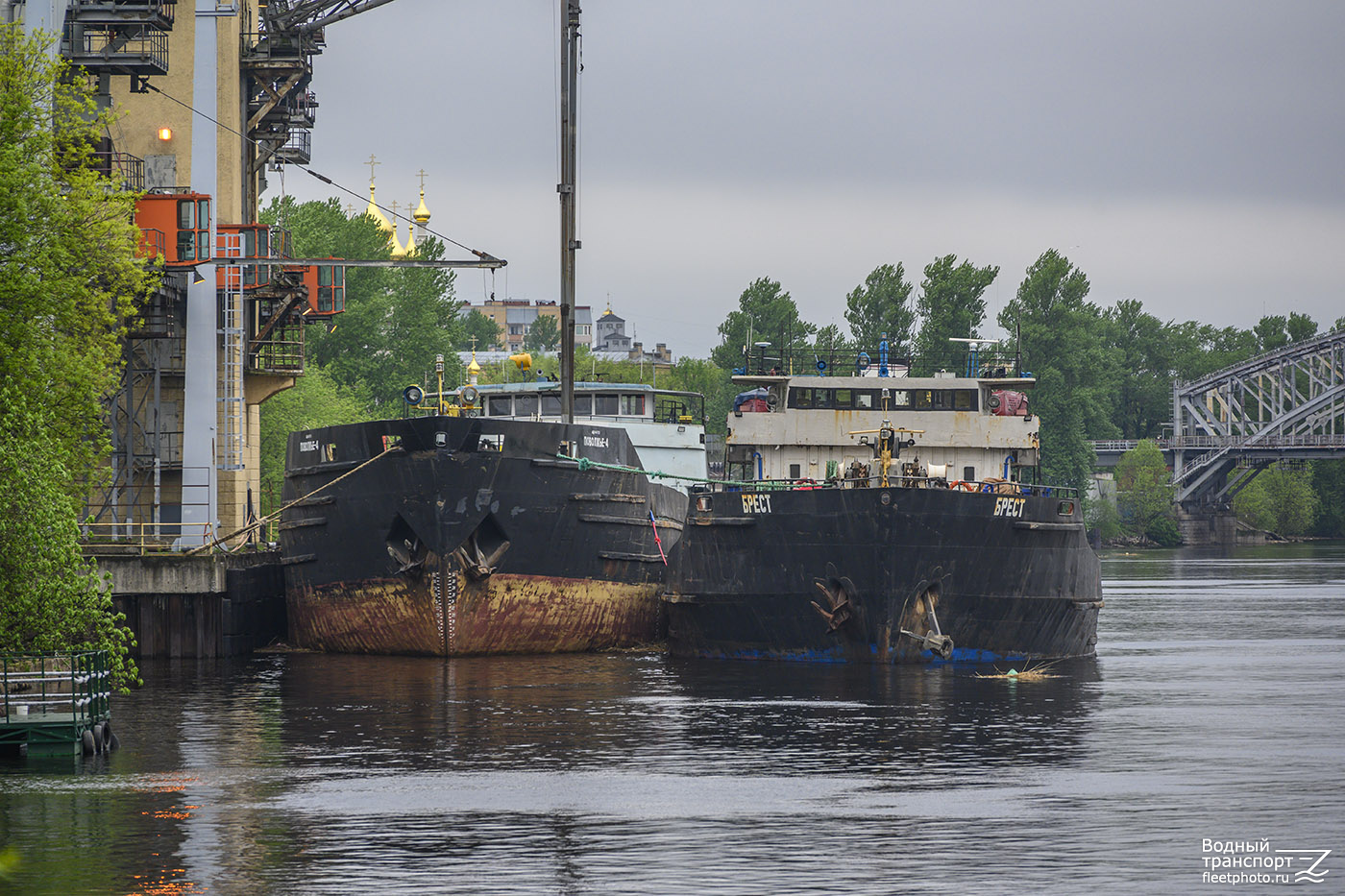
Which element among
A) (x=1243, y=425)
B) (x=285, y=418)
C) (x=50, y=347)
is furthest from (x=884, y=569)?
(x=1243, y=425)

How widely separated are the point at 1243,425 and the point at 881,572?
15288 cm

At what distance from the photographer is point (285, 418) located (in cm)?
7694

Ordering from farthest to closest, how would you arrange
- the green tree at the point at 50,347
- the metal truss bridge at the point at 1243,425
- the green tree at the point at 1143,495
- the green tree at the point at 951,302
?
1. the metal truss bridge at the point at 1243,425
2. the green tree at the point at 1143,495
3. the green tree at the point at 951,302
4. the green tree at the point at 50,347

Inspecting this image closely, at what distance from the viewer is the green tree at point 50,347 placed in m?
26.9

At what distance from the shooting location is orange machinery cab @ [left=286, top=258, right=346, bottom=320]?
57969mm

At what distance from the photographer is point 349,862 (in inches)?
774

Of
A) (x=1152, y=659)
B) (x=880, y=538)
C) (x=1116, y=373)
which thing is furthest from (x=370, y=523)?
(x=1116, y=373)

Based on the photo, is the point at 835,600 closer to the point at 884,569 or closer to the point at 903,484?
the point at 884,569

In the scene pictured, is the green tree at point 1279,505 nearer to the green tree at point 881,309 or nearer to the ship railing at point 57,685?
the green tree at point 881,309

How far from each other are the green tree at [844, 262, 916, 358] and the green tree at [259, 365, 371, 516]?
5213 cm

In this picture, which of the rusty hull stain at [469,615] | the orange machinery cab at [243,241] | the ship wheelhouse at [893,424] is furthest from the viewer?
the orange machinery cab at [243,241]

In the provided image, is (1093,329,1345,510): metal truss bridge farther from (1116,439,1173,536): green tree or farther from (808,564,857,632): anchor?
(808,564,857,632): anchor

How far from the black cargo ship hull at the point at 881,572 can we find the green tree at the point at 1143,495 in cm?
11878

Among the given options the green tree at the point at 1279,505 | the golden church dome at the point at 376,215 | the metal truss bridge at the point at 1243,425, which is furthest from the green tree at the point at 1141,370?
the golden church dome at the point at 376,215
